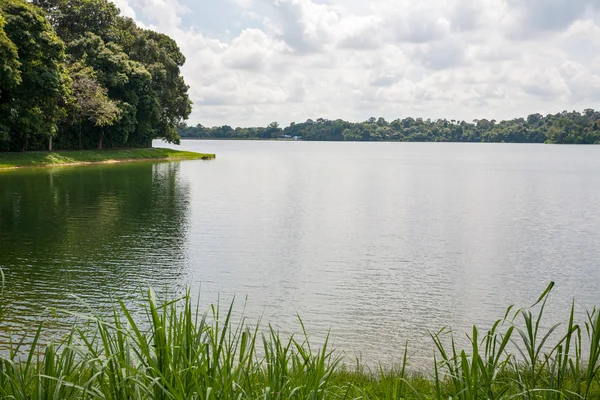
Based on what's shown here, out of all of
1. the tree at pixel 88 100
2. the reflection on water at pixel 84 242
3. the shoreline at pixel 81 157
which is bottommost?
the reflection on water at pixel 84 242

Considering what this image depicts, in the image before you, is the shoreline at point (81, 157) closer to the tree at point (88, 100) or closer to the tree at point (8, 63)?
the tree at point (88, 100)

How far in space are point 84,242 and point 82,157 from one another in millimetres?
41013

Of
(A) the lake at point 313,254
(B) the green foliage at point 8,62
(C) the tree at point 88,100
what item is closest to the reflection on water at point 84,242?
(A) the lake at point 313,254

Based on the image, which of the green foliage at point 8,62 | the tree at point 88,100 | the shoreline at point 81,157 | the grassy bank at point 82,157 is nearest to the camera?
the green foliage at point 8,62

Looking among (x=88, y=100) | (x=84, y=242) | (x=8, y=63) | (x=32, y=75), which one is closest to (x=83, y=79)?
(x=88, y=100)

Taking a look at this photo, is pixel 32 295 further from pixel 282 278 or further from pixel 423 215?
pixel 423 215

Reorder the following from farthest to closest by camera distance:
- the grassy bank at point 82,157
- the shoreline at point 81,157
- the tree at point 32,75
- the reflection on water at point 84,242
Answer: the grassy bank at point 82,157
the shoreline at point 81,157
the tree at point 32,75
the reflection on water at point 84,242

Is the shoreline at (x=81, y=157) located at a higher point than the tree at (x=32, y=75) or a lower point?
lower

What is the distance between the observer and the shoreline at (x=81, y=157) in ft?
164

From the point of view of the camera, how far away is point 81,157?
58906 mm

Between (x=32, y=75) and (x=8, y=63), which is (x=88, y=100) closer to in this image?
(x=32, y=75)

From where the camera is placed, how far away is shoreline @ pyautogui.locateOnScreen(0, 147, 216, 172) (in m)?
49.9

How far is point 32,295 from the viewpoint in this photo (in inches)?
545

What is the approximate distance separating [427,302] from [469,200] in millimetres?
24199
